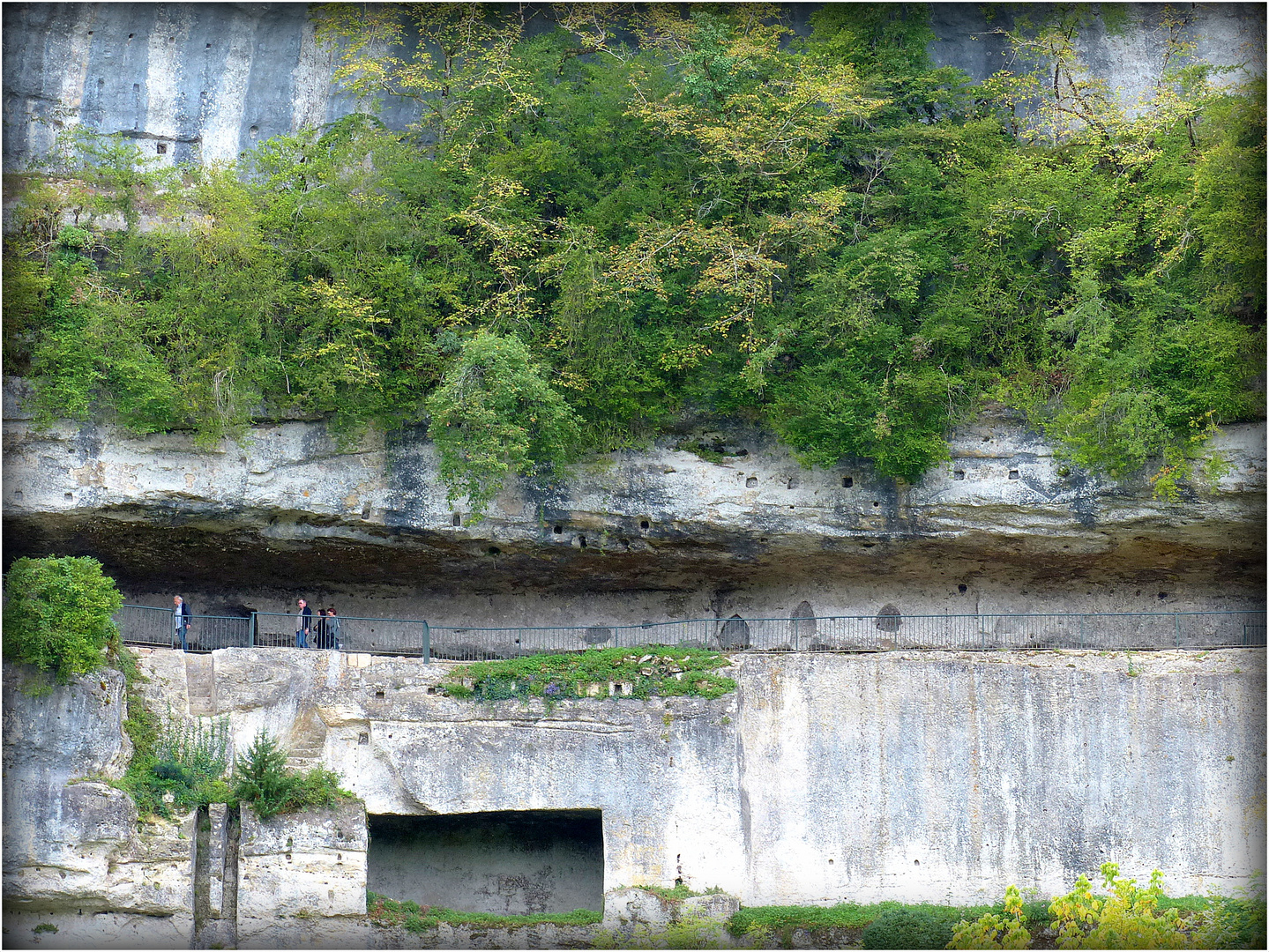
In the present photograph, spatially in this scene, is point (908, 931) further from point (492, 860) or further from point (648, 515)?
point (648, 515)

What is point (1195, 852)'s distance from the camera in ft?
75.2

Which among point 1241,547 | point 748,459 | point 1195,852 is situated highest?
point 748,459

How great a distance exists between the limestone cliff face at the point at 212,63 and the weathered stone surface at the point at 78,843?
404 inches

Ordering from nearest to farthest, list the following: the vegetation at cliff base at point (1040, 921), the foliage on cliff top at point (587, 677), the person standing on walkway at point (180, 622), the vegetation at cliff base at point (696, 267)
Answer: the vegetation at cliff base at point (1040, 921), the foliage on cliff top at point (587, 677), the vegetation at cliff base at point (696, 267), the person standing on walkway at point (180, 622)

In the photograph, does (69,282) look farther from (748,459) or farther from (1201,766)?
(1201,766)

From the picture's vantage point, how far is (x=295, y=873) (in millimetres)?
22047

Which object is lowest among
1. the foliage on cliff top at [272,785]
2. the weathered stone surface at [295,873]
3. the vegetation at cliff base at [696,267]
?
the weathered stone surface at [295,873]

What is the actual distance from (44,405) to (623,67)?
35.9 ft

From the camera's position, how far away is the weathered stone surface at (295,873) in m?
21.9

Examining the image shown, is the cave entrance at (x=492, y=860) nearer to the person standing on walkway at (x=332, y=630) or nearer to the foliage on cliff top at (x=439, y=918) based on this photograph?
the foliage on cliff top at (x=439, y=918)

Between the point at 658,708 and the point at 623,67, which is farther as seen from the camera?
the point at 623,67

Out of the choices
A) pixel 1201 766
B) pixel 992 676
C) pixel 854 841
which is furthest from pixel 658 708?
pixel 1201 766

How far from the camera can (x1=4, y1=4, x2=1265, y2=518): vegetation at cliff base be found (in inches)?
960

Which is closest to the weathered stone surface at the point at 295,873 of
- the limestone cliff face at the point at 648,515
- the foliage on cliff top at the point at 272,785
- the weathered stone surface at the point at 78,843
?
the foliage on cliff top at the point at 272,785
